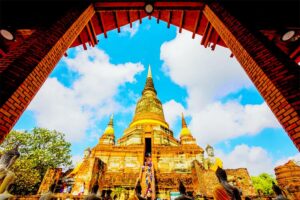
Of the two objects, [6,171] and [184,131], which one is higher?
[184,131]

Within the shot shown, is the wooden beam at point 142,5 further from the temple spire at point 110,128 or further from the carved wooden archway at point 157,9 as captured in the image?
the temple spire at point 110,128

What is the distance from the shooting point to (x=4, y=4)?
3.81 metres

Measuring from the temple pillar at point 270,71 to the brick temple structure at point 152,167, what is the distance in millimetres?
8175

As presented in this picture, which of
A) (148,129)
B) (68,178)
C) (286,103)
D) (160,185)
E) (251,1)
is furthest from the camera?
(148,129)

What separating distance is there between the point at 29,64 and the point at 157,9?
11.6ft

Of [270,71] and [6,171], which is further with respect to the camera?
[6,171]

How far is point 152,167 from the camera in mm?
15727

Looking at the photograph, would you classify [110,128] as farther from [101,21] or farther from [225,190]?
[225,190]

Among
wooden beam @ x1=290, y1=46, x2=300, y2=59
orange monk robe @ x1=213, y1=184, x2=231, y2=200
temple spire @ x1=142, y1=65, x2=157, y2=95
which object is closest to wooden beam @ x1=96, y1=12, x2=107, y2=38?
orange monk robe @ x1=213, y1=184, x2=231, y2=200

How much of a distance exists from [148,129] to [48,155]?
1186 cm

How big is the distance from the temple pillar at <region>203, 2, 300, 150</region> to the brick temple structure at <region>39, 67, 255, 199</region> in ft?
26.8

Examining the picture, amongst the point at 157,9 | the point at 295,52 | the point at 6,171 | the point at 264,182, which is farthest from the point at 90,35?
the point at 264,182

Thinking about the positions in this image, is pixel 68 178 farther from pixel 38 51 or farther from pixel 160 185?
pixel 38 51

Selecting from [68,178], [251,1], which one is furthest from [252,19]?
[68,178]
